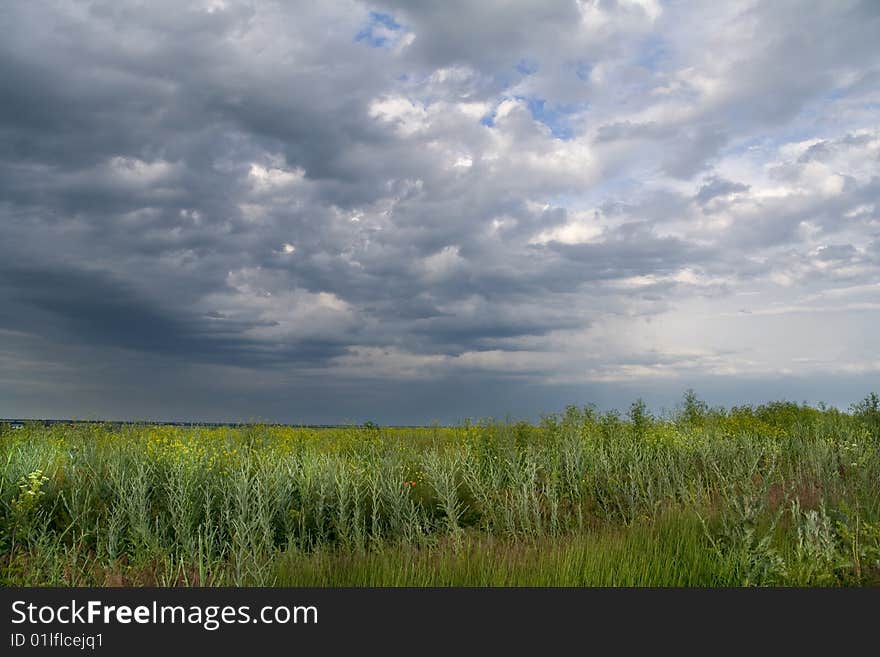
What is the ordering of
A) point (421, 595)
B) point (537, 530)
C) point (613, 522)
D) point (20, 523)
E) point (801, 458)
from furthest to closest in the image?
point (801, 458) → point (613, 522) → point (537, 530) → point (20, 523) → point (421, 595)

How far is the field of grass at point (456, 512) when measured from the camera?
18.6 feet

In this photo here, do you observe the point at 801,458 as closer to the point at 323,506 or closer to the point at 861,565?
the point at 861,565

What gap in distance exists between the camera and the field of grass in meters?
5.66

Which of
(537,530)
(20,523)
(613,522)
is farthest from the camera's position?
(613,522)

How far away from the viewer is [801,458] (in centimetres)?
1281

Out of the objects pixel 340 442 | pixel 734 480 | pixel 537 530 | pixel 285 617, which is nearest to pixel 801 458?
pixel 734 480

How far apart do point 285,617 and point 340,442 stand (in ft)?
35.4

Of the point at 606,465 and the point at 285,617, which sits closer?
the point at 285,617

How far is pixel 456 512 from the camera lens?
8.85m

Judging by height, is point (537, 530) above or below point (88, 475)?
below

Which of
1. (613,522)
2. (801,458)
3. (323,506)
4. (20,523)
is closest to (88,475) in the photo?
(20,523)

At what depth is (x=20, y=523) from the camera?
7.12 meters

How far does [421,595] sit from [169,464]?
6.04 meters

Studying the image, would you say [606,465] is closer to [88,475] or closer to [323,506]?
[323,506]
